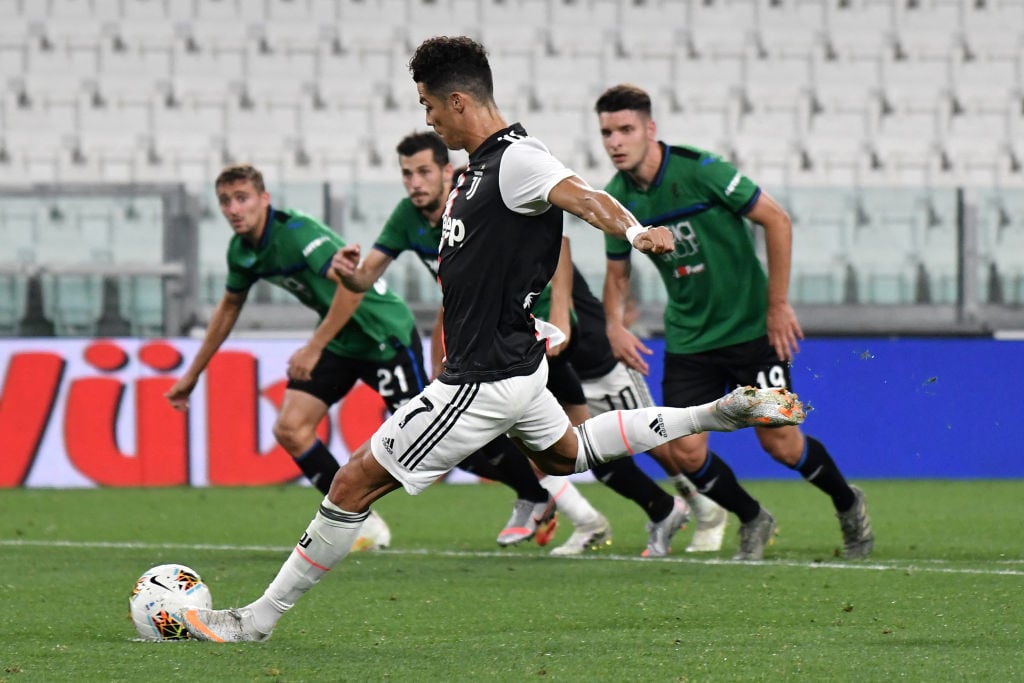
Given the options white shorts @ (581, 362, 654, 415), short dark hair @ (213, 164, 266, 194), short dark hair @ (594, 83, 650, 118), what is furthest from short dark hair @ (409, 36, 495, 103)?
white shorts @ (581, 362, 654, 415)

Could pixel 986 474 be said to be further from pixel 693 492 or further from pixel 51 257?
pixel 51 257

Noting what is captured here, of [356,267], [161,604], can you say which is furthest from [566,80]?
[161,604]

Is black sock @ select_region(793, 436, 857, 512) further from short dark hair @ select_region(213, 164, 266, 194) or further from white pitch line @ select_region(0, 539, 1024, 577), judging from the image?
short dark hair @ select_region(213, 164, 266, 194)

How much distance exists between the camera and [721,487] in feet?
25.1

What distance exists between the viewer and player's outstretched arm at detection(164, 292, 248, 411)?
25.6 feet

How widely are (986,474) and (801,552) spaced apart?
18.8ft

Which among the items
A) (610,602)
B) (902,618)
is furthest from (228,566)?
(902,618)

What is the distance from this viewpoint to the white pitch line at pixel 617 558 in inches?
277

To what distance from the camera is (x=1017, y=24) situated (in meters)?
21.4

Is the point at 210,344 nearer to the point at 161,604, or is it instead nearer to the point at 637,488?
the point at 637,488

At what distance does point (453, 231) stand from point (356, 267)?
1.09m

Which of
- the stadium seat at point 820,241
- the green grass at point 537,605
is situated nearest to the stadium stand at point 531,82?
the stadium seat at point 820,241

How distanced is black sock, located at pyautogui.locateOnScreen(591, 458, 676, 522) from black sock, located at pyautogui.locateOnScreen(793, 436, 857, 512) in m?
0.75

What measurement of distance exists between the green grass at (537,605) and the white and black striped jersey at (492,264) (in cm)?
91
